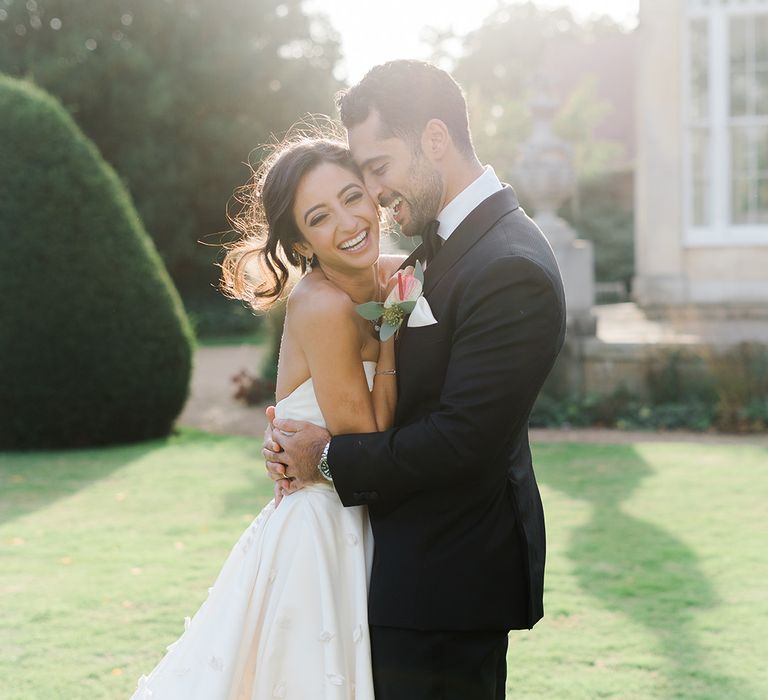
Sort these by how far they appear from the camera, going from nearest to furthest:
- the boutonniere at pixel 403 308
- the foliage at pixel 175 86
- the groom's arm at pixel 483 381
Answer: the groom's arm at pixel 483 381
the boutonniere at pixel 403 308
the foliage at pixel 175 86

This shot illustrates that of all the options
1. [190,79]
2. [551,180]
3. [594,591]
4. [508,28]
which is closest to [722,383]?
[551,180]

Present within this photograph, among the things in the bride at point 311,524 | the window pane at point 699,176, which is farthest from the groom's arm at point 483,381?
the window pane at point 699,176

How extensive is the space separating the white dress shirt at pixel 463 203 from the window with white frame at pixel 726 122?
1129cm

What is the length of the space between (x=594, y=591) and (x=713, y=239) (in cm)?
891

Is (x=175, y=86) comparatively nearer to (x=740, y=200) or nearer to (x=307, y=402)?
(x=740, y=200)

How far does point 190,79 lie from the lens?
87.6 ft

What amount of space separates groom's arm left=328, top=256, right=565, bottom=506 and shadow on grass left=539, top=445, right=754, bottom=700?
90.2 inches

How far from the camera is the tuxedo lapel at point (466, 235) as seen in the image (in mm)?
2438

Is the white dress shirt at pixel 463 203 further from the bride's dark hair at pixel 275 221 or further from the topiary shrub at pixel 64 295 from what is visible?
the topiary shrub at pixel 64 295

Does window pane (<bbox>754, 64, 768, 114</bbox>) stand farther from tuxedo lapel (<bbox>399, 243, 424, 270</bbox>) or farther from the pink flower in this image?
the pink flower

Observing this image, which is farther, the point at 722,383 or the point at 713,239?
the point at 713,239

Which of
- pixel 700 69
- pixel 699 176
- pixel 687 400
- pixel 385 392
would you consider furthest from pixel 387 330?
pixel 700 69

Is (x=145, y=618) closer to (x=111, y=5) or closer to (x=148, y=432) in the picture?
(x=148, y=432)

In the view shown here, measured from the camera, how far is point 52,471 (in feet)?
28.4
